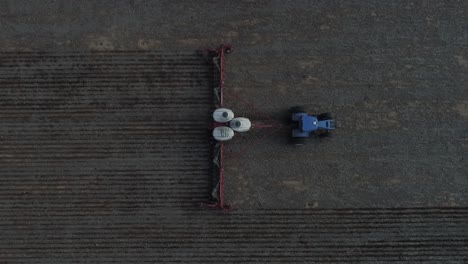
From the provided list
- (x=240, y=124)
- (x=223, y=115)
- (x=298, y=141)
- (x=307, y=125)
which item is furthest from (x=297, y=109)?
(x=223, y=115)

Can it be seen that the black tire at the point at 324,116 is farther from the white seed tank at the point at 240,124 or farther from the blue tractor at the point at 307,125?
the white seed tank at the point at 240,124

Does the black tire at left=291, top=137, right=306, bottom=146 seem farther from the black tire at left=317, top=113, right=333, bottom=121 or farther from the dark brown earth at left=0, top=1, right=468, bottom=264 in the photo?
the black tire at left=317, top=113, right=333, bottom=121

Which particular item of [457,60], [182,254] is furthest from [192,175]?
[457,60]

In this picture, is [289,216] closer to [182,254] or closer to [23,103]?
[182,254]

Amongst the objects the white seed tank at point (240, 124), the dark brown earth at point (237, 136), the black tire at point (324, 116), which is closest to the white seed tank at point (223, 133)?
the white seed tank at point (240, 124)

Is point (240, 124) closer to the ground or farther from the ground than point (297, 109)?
closer to the ground

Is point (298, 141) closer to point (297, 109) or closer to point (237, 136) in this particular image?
point (297, 109)

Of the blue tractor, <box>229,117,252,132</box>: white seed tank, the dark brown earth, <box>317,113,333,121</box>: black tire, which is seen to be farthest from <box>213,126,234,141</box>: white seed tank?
<box>317,113,333,121</box>: black tire
